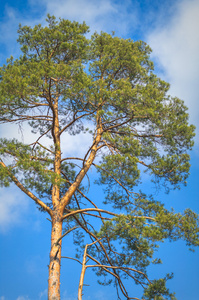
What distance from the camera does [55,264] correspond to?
19.9 ft

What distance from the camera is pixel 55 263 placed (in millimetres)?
6070

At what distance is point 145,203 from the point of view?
269 inches

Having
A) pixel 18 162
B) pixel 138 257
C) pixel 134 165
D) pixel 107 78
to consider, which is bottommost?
pixel 138 257

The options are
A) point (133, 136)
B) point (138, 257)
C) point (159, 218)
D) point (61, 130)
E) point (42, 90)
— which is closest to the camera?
point (159, 218)

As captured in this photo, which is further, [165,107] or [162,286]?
[165,107]

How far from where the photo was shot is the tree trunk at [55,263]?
5766 mm

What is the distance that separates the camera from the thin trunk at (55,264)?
5764 mm

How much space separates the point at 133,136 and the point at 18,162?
110 inches

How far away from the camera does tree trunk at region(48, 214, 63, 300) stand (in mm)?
5766

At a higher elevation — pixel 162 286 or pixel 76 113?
pixel 76 113

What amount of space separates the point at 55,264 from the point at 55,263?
18 mm

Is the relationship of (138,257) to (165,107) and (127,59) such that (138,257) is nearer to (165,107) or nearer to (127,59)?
(165,107)

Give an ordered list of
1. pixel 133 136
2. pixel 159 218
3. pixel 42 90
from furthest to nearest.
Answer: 1. pixel 133 136
2. pixel 42 90
3. pixel 159 218

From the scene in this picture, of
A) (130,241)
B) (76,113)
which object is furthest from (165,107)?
(130,241)
